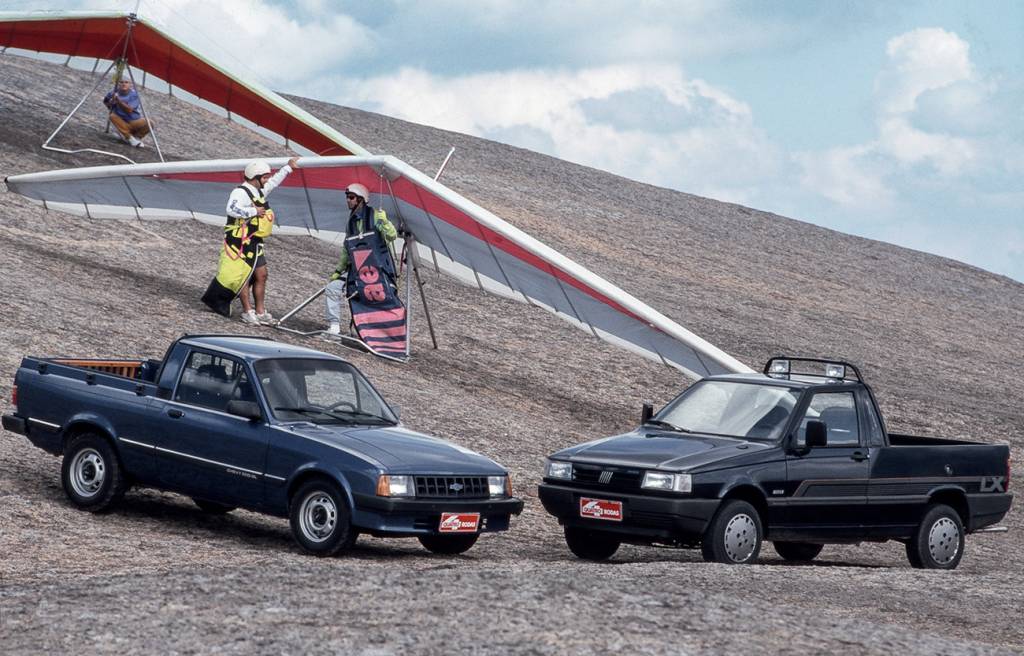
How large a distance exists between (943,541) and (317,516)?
6.15 metres

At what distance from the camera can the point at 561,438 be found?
17.2m

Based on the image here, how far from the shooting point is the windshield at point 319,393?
10.6 meters

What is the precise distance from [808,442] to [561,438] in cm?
606

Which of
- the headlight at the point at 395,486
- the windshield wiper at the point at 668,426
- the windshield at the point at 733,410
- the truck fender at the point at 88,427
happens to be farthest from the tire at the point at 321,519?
the windshield at the point at 733,410

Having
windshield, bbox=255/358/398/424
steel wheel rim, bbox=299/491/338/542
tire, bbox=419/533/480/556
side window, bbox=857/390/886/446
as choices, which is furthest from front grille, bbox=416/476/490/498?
side window, bbox=857/390/886/446

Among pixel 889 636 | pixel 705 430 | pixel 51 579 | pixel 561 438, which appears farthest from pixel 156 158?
pixel 889 636

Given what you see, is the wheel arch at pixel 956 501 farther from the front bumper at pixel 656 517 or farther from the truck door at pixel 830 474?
the front bumper at pixel 656 517

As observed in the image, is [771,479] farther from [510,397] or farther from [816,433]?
[510,397]

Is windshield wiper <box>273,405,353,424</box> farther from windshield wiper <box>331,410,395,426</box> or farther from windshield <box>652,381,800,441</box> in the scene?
windshield <box>652,381,800,441</box>

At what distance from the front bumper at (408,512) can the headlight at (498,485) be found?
0.12 m

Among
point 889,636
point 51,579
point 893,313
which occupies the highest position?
point 893,313

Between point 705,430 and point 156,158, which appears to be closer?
point 705,430

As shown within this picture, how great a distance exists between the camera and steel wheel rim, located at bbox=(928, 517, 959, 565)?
1256cm

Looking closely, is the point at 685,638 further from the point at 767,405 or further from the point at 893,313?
the point at 893,313
